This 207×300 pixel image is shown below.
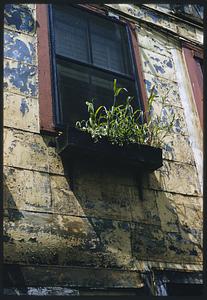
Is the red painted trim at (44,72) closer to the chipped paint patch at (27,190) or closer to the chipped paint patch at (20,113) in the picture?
the chipped paint patch at (20,113)

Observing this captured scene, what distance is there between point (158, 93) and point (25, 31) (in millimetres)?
1739

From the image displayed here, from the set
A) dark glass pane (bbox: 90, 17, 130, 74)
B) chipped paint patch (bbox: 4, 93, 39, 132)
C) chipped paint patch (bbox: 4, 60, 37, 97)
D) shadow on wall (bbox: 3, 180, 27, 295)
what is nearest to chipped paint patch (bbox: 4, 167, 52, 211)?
shadow on wall (bbox: 3, 180, 27, 295)

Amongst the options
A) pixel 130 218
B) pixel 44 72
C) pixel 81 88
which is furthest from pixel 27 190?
pixel 81 88

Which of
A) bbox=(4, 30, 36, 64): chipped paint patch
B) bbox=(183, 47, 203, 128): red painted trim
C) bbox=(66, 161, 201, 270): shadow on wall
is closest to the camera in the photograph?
bbox=(66, 161, 201, 270): shadow on wall

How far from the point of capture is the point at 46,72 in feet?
14.4

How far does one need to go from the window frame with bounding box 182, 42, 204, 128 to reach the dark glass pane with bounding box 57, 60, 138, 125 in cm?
99

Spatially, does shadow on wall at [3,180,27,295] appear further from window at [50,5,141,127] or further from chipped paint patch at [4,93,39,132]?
window at [50,5,141,127]

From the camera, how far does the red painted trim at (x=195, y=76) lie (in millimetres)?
5484

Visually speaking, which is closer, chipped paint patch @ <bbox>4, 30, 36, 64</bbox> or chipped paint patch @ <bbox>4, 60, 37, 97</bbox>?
chipped paint patch @ <bbox>4, 60, 37, 97</bbox>

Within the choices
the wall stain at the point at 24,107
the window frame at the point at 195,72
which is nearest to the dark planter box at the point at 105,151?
the wall stain at the point at 24,107

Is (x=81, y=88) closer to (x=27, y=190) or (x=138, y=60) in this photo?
(x=138, y=60)

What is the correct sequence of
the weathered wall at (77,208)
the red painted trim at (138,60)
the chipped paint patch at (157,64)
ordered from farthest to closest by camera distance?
the chipped paint patch at (157,64) < the red painted trim at (138,60) < the weathered wall at (77,208)

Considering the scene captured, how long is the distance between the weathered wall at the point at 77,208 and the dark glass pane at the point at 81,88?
0.34 metres

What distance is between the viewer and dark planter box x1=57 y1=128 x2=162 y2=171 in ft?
12.4
